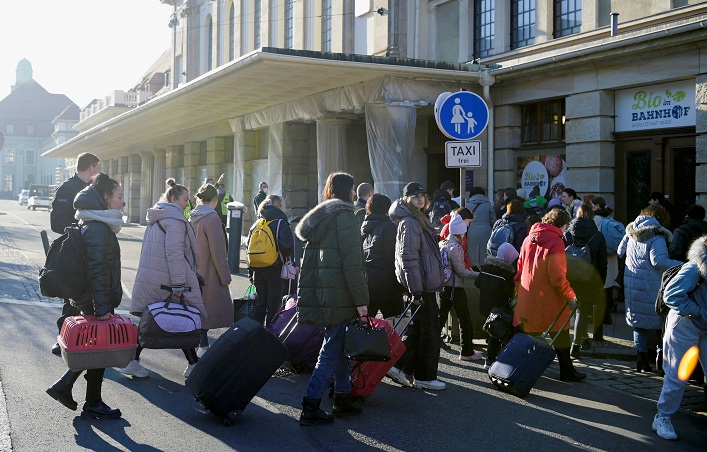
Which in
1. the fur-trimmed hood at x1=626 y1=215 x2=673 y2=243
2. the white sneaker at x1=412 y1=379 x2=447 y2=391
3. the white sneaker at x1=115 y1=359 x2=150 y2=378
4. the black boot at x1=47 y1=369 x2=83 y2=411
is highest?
the fur-trimmed hood at x1=626 y1=215 x2=673 y2=243

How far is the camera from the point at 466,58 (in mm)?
18203

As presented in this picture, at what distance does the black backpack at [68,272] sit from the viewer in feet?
21.0

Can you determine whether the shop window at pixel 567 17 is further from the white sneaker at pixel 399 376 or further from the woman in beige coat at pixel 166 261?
the woman in beige coat at pixel 166 261

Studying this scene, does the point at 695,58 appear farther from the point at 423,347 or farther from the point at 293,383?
the point at 293,383

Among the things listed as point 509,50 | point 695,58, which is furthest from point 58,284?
point 509,50

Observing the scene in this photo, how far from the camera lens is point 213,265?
8656 mm

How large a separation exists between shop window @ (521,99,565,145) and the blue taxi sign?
5.97m

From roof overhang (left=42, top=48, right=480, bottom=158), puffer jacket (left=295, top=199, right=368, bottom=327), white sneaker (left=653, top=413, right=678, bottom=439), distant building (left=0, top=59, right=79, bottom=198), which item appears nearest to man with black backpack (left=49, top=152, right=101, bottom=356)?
puffer jacket (left=295, top=199, right=368, bottom=327)

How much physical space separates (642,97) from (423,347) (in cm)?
849

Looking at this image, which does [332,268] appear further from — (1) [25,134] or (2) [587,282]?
(1) [25,134]

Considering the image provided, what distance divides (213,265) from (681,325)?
15.3 feet

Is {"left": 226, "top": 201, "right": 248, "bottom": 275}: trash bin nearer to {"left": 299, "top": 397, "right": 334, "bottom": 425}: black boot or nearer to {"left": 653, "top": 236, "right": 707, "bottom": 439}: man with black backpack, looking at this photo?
{"left": 299, "top": 397, "right": 334, "bottom": 425}: black boot

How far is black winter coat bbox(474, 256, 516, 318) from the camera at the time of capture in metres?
8.31

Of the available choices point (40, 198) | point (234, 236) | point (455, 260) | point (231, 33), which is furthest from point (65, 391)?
point (40, 198)
